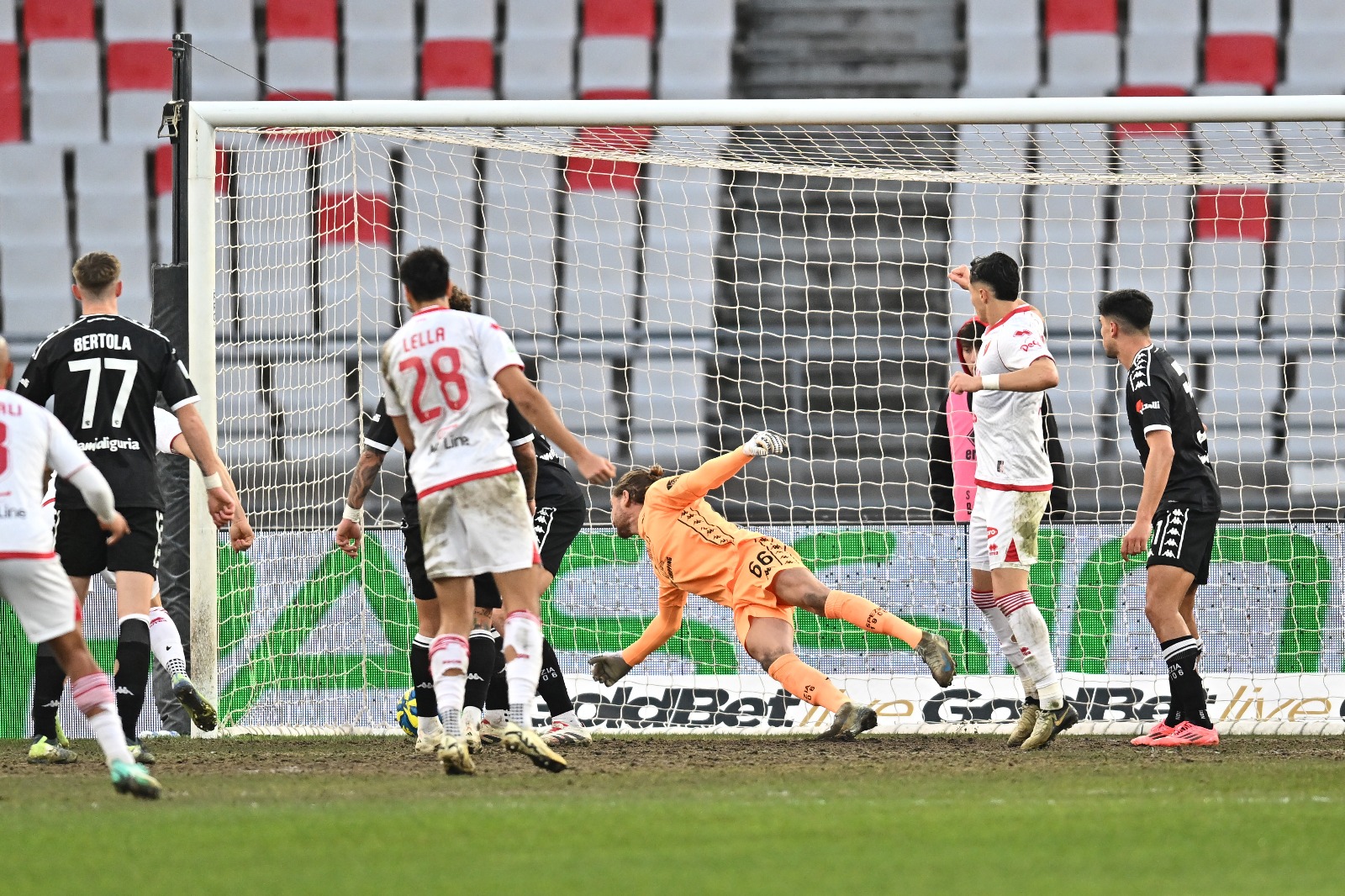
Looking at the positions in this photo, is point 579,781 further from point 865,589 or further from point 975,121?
point 975,121

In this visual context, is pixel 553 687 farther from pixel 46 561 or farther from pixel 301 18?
pixel 301 18

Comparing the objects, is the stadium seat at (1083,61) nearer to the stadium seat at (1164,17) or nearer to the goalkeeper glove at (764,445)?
the stadium seat at (1164,17)

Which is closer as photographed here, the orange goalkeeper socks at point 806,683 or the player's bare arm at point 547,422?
the player's bare arm at point 547,422

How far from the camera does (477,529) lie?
615 cm

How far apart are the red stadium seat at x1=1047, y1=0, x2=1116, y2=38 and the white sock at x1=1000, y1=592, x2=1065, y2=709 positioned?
9408mm

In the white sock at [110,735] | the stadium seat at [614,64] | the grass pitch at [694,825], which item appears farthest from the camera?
the stadium seat at [614,64]

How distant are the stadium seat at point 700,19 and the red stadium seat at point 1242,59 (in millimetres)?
4506

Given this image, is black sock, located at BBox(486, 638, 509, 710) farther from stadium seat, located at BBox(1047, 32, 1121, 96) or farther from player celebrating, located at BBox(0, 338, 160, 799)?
stadium seat, located at BBox(1047, 32, 1121, 96)

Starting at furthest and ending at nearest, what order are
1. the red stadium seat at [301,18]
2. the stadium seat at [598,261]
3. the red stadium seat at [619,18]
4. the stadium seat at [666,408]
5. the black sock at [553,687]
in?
the red stadium seat at [301,18], the red stadium seat at [619,18], the stadium seat at [598,261], the stadium seat at [666,408], the black sock at [553,687]

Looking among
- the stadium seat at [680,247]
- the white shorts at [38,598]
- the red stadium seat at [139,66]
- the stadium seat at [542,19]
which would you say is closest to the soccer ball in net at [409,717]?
the white shorts at [38,598]

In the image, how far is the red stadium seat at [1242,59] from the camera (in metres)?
15.0

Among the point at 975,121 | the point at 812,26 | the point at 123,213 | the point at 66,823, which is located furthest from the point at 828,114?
the point at 123,213

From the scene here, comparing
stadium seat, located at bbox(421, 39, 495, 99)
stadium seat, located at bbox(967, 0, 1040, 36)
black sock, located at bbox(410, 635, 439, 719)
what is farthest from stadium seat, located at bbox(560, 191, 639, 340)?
black sock, located at bbox(410, 635, 439, 719)

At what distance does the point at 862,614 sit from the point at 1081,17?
942 centimetres
